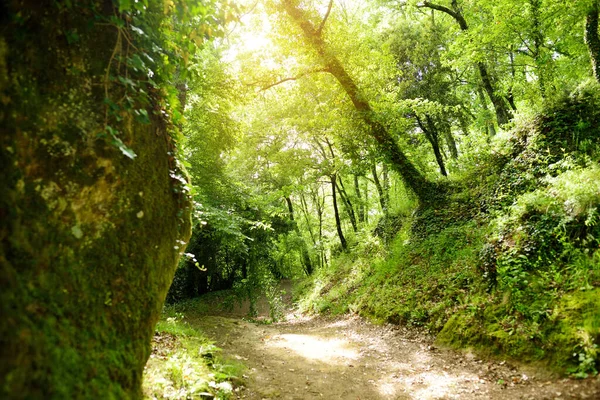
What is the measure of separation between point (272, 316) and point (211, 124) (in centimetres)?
970

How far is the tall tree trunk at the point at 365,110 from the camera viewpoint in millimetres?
10656

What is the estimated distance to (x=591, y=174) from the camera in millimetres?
6160

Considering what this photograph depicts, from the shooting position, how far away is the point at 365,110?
1172 centimetres

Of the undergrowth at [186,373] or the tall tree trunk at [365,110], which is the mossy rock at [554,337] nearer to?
the undergrowth at [186,373]

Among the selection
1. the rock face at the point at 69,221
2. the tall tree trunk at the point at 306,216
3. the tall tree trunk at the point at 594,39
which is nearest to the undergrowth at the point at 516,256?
the tall tree trunk at the point at 594,39

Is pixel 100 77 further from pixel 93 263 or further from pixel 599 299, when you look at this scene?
pixel 599 299

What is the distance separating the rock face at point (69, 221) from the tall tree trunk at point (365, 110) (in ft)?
29.2

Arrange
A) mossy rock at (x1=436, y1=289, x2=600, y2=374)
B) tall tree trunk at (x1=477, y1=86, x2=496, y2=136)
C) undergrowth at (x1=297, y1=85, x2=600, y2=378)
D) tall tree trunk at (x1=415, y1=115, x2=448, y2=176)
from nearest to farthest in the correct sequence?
mossy rock at (x1=436, y1=289, x2=600, y2=374), undergrowth at (x1=297, y1=85, x2=600, y2=378), tall tree trunk at (x1=415, y1=115, x2=448, y2=176), tall tree trunk at (x1=477, y1=86, x2=496, y2=136)

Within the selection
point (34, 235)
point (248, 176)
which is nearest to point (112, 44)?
point (34, 235)

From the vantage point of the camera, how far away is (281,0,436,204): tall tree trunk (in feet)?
35.0

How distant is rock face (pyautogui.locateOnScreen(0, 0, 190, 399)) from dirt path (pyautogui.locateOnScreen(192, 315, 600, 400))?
10.5 feet

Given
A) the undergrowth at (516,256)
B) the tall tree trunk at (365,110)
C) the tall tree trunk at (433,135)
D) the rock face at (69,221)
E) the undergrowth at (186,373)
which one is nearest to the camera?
the rock face at (69,221)

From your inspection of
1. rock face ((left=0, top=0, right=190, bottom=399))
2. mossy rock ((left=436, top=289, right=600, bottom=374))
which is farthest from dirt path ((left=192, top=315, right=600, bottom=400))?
rock face ((left=0, top=0, right=190, bottom=399))

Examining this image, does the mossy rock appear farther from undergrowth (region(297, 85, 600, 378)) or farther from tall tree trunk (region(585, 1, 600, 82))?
tall tree trunk (region(585, 1, 600, 82))
